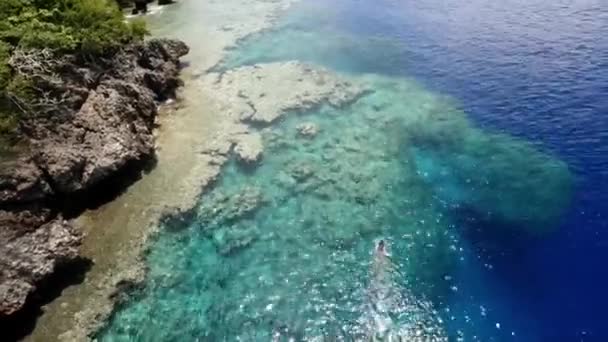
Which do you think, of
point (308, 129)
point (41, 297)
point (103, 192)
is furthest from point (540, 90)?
point (41, 297)

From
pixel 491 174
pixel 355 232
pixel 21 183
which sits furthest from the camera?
pixel 491 174

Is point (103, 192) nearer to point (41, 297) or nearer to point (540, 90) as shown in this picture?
point (41, 297)

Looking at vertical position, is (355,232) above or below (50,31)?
below

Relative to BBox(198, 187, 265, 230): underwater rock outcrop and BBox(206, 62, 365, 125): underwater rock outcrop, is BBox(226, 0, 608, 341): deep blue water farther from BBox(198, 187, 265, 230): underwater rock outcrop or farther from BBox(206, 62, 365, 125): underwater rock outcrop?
BBox(198, 187, 265, 230): underwater rock outcrop

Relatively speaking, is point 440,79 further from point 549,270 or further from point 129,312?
point 129,312

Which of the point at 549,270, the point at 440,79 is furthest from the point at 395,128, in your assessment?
the point at 549,270

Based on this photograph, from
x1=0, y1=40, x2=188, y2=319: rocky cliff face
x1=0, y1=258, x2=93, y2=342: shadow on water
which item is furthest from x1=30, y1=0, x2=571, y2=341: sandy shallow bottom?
x1=0, y1=40, x2=188, y2=319: rocky cliff face

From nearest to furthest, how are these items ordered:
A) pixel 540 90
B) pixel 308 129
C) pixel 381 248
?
pixel 381 248 < pixel 308 129 < pixel 540 90

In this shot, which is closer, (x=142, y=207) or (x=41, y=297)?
(x=41, y=297)
